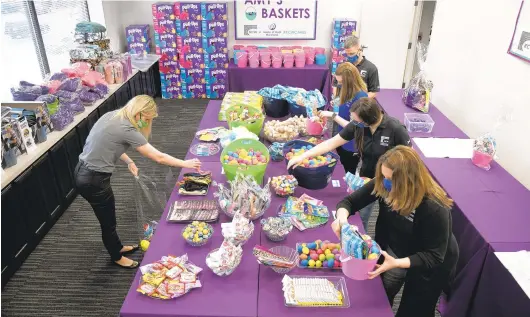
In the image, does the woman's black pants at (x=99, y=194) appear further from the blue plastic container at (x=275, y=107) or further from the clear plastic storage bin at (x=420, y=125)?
the clear plastic storage bin at (x=420, y=125)

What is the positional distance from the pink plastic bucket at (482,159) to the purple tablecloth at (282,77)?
3863 millimetres

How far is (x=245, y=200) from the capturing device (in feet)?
9.16

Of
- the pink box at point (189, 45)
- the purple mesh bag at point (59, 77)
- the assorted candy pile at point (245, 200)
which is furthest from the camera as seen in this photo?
the pink box at point (189, 45)

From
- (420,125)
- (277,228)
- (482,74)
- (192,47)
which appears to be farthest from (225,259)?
(192,47)

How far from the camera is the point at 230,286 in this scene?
2.33 m

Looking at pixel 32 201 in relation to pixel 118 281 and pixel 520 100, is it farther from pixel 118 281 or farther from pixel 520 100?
pixel 520 100

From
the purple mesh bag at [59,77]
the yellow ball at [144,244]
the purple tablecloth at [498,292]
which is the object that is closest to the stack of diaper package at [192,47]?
the purple mesh bag at [59,77]

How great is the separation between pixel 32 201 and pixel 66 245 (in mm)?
555

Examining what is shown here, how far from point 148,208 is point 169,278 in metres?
1.74

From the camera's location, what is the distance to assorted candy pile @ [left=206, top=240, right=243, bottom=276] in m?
2.36

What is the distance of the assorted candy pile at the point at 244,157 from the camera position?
3.28m

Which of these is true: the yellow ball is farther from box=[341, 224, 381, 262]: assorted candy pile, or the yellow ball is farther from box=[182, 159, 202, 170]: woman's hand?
box=[341, 224, 381, 262]: assorted candy pile

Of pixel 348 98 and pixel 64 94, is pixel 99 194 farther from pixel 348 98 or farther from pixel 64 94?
pixel 348 98

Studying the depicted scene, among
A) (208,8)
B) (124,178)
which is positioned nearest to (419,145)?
(124,178)
